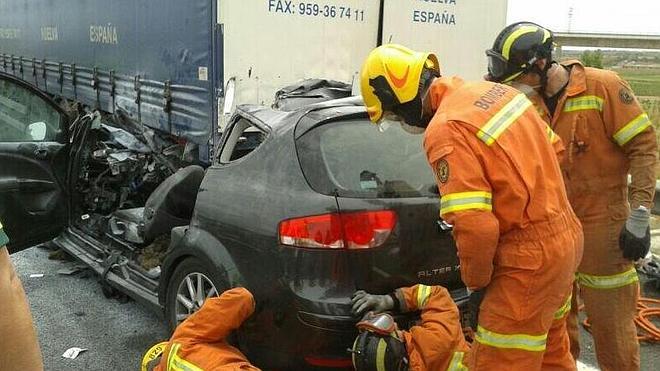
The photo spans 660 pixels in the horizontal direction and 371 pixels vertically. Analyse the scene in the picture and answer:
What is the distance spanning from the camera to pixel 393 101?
7.73 feet

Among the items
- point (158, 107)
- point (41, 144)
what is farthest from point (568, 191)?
point (158, 107)

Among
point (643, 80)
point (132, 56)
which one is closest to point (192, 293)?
point (132, 56)

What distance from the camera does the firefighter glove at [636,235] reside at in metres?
2.84

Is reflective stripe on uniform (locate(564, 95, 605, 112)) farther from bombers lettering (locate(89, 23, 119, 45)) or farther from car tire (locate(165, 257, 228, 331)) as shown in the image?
bombers lettering (locate(89, 23, 119, 45))

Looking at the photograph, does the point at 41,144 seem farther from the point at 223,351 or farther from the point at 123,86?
the point at 123,86

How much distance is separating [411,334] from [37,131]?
3.39 m

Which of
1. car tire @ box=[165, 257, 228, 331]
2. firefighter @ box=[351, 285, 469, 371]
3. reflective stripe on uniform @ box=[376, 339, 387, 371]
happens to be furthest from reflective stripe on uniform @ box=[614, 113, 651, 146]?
car tire @ box=[165, 257, 228, 331]

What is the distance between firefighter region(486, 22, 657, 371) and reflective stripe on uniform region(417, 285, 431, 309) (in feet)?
2.89

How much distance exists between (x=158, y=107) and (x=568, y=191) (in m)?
5.13

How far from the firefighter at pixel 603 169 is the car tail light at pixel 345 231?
94 centimetres

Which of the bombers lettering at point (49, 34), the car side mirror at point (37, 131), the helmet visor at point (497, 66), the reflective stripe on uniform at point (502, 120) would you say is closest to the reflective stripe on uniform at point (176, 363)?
the reflective stripe on uniform at point (502, 120)

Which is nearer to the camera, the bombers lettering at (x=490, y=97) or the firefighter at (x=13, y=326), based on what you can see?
the firefighter at (x=13, y=326)

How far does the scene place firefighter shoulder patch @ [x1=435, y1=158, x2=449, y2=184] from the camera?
211 cm

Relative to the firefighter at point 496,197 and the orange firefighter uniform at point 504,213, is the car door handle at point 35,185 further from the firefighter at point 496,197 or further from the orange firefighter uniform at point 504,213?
the orange firefighter uniform at point 504,213
